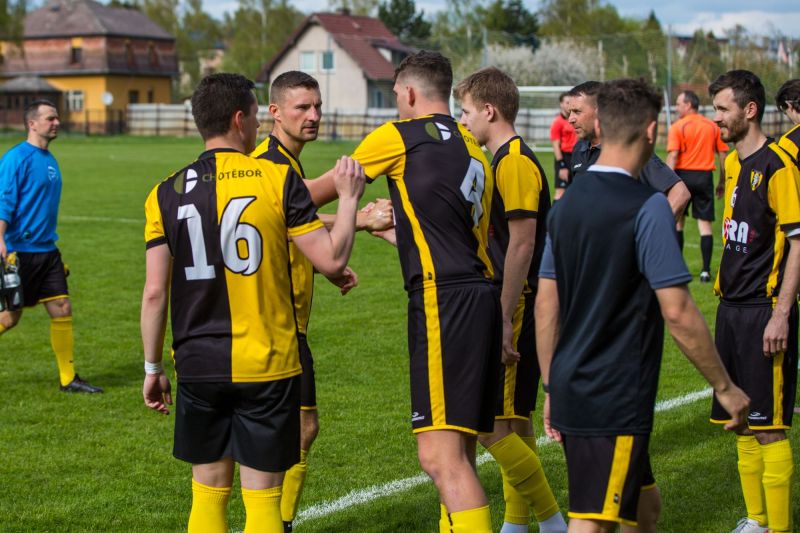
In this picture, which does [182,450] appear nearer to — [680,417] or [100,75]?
[680,417]

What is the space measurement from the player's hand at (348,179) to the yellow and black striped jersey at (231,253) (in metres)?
0.16

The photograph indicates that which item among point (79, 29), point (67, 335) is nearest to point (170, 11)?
point (79, 29)

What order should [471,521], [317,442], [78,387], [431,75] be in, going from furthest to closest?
1. [78,387]
2. [317,442]
3. [431,75]
4. [471,521]

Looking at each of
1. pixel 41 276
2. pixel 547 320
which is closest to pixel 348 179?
pixel 547 320

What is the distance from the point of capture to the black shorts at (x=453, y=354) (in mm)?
4523

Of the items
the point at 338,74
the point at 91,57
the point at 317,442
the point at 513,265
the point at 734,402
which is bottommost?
the point at 317,442

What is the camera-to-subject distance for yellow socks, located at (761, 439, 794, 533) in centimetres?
528

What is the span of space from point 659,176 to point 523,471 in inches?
69.4

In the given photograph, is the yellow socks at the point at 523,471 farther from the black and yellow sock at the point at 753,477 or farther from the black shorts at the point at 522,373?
the black and yellow sock at the point at 753,477

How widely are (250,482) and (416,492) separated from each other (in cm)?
213

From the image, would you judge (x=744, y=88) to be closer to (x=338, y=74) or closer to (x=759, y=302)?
(x=759, y=302)

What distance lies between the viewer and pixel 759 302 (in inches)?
211

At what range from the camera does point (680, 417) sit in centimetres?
767

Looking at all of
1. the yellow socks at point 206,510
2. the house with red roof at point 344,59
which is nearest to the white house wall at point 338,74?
the house with red roof at point 344,59
